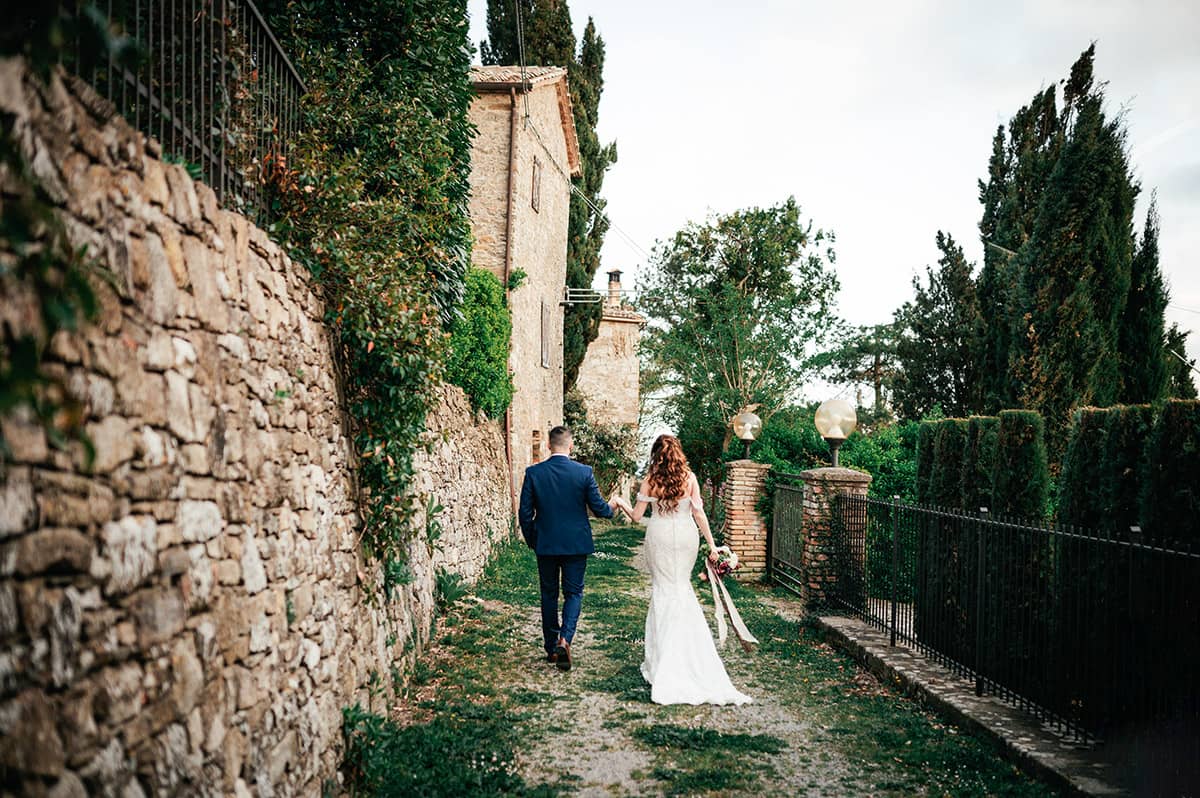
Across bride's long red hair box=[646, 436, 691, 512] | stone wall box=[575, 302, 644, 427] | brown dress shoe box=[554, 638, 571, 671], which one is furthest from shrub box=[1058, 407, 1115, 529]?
stone wall box=[575, 302, 644, 427]

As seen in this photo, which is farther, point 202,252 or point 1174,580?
point 1174,580

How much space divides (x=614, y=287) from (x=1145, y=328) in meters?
23.6

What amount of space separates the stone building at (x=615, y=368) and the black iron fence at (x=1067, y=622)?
24376 millimetres

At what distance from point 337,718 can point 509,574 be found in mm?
Result: 7914

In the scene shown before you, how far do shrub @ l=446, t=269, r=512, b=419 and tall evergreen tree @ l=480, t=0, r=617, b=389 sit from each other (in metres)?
8.51

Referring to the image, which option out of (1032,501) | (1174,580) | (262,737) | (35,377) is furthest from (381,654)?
(1032,501)

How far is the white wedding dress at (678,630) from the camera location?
629 cm

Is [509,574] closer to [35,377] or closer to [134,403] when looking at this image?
[134,403]

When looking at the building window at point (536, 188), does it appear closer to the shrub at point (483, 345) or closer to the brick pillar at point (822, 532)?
the shrub at point (483, 345)

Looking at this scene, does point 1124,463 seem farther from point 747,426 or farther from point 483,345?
point 483,345

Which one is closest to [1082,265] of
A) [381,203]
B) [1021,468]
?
[1021,468]

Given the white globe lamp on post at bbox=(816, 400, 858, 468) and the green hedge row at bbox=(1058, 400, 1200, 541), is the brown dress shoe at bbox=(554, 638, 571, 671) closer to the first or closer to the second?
the green hedge row at bbox=(1058, 400, 1200, 541)

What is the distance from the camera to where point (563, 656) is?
6914mm

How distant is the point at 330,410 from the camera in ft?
15.7
